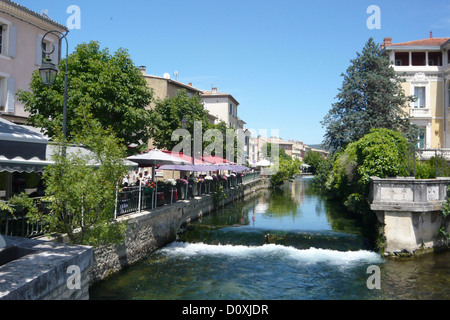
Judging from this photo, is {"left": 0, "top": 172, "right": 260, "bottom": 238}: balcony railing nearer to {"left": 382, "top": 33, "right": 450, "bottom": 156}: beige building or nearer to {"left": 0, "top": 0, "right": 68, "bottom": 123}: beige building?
{"left": 0, "top": 0, "right": 68, "bottom": 123}: beige building

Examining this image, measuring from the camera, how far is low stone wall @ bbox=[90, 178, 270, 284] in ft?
32.3

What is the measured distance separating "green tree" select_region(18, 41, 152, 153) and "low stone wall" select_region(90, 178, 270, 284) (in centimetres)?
451

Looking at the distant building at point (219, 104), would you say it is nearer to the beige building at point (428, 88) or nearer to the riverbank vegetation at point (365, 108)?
the riverbank vegetation at point (365, 108)

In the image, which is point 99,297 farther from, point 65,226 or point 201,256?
point 201,256

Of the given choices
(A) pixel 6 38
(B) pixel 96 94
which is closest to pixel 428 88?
(B) pixel 96 94

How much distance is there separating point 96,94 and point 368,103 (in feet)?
68.2

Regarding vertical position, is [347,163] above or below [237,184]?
above

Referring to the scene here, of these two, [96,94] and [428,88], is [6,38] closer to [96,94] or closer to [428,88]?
[96,94]

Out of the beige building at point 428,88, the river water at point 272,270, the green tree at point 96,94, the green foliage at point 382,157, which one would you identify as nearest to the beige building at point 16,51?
the green tree at point 96,94

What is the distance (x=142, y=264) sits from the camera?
461 inches

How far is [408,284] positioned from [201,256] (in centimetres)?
693

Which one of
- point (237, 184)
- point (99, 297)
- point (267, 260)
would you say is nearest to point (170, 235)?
point (267, 260)
